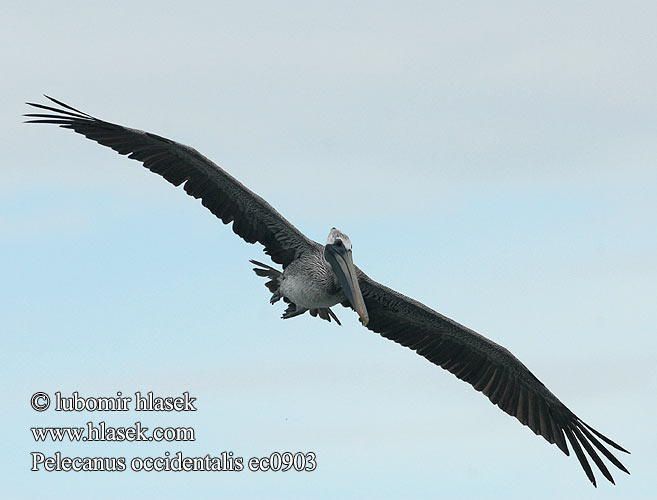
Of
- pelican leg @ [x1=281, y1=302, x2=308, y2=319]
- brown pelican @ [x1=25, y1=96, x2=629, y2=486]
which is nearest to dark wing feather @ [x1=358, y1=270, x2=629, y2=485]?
brown pelican @ [x1=25, y1=96, x2=629, y2=486]

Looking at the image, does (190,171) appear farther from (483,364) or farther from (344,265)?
(483,364)

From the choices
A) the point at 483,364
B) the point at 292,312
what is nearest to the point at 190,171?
the point at 292,312

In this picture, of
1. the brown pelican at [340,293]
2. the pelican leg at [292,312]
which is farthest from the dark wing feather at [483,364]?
the pelican leg at [292,312]

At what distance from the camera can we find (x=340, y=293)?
18.3 meters

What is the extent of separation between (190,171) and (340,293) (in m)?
2.95

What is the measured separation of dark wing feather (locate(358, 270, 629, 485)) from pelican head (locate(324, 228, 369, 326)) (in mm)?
1222

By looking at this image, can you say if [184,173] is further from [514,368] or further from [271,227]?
[514,368]

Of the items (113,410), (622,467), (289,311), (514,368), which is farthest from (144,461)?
(622,467)

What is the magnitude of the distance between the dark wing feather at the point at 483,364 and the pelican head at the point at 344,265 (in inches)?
48.1

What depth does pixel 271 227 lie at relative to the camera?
60.8ft

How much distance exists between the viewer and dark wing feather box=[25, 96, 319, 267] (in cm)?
1823

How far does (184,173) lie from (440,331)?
15.7 feet

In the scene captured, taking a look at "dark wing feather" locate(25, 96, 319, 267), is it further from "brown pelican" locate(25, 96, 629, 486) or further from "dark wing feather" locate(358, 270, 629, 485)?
"dark wing feather" locate(358, 270, 629, 485)

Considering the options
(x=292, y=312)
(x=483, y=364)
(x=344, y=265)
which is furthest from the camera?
(x=483, y=364)
